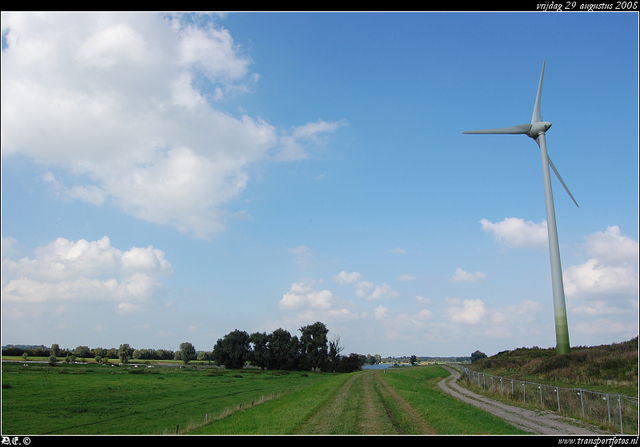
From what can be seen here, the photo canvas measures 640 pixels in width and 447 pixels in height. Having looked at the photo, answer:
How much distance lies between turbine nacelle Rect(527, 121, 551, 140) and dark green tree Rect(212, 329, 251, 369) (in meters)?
132

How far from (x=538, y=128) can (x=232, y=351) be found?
442 feet

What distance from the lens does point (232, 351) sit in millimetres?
151250

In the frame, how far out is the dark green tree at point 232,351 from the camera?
151 m

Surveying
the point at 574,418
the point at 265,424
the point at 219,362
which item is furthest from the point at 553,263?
the point at 219,362

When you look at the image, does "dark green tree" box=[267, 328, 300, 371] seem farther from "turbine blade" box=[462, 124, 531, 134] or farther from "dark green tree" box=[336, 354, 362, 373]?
"turbine blade" box=[462, 124, 531, 134]

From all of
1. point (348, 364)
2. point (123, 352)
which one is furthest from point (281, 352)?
point (123, 352)

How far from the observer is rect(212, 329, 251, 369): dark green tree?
495 ft

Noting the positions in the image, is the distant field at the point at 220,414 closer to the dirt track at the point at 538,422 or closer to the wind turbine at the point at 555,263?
the dirt track at the point at 538,422

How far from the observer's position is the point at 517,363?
69750 mm

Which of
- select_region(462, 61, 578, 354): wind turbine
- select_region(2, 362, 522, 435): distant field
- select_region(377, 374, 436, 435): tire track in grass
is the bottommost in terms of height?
select_region(2, 362, 522, 435): distant field

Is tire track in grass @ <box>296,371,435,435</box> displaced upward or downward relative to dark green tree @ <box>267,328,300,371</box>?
upward

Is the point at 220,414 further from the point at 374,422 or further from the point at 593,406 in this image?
the point at 593,406

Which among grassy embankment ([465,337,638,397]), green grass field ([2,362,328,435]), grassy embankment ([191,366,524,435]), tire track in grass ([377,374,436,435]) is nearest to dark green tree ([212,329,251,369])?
green grass field ([2,362,328,435])
